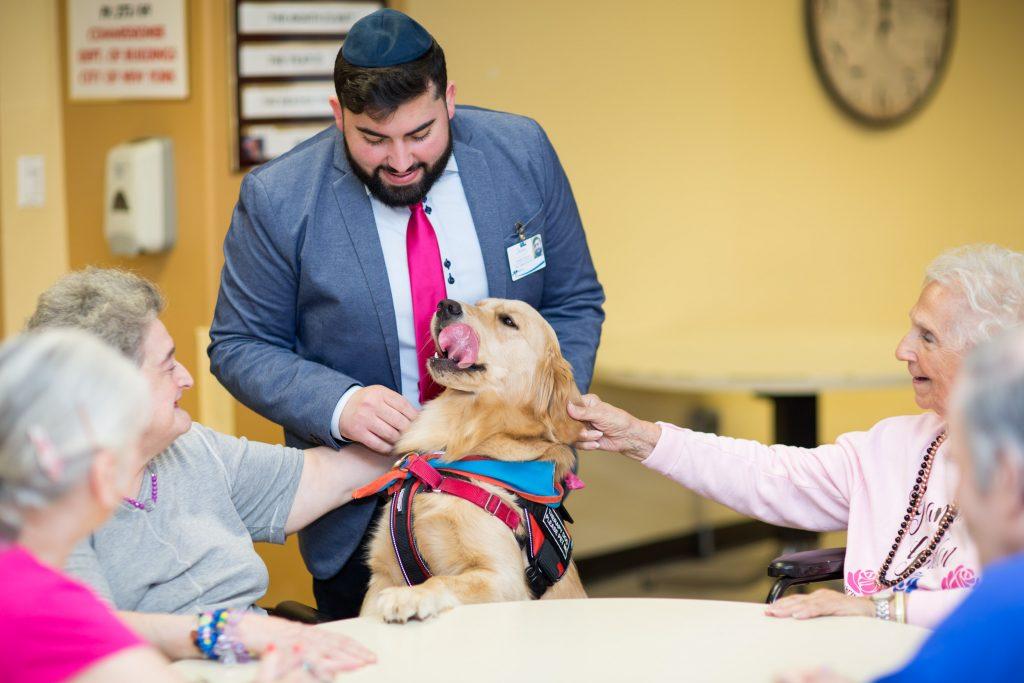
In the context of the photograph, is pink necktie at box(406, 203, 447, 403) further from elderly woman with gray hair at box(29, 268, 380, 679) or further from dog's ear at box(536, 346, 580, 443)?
elderly woman with gray hair at box(29, 268, 380, 679)

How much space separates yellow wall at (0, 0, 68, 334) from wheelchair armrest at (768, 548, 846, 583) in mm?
2793

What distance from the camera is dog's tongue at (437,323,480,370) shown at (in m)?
2.05

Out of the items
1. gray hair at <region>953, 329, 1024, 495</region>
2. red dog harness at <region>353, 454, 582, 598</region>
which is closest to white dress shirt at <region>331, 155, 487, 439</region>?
red dog harness at <region>353, 454, 582, 598</region>

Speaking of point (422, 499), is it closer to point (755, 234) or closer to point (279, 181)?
point (279, 181)

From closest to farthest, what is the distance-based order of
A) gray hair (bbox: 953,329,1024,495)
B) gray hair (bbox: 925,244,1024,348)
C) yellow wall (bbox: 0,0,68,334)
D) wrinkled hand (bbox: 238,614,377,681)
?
gray hair (bbox: 953,329,1024,495) → wrinkled hand (bbox: 238,614,377,681) → gray hair (bbox: 925,244,1024,348) → yellow wall (bbox: 0,0,68,334)

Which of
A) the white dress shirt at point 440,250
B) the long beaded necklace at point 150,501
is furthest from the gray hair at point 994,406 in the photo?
the white dress shirt at point 440,250

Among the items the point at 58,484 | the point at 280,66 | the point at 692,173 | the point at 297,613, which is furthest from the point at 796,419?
the point at 58,484

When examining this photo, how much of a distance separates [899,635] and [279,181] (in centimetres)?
137

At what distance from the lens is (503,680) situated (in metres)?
1.36

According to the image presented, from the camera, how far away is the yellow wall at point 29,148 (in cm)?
375

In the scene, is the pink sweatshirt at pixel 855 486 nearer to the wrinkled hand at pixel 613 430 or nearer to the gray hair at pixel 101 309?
the wrinkled hand at pixel 613 430

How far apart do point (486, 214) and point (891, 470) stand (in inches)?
35.4

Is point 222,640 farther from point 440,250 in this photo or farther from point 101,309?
point 440,250

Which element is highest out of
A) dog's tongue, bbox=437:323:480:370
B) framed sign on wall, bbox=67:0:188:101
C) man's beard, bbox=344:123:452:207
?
framed sign on wall, bbox=67:0:188:101
